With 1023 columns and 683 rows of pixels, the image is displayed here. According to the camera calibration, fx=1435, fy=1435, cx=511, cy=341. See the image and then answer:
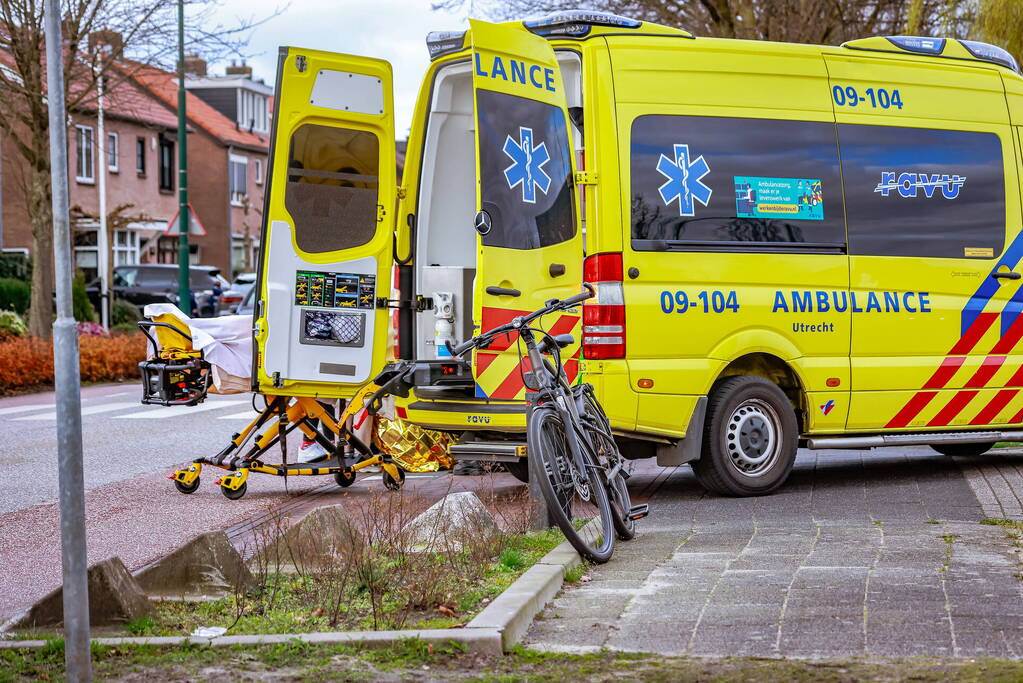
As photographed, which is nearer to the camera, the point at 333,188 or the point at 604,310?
the point at 604,310

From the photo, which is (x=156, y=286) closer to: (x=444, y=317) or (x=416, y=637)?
(x=444, y=317)

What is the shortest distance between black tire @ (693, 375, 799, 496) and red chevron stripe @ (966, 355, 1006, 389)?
5.07ft

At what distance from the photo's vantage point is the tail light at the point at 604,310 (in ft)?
28.9

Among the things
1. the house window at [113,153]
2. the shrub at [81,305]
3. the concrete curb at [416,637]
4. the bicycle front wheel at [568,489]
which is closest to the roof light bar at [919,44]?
the bicycle front wheel at [568,489]

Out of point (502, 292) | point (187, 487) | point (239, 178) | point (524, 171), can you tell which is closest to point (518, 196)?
point (524, 171)

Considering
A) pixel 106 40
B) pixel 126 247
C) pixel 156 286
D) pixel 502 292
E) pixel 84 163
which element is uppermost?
pixel 106 40

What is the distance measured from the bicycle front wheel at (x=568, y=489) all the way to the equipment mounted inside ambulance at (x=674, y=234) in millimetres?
1506

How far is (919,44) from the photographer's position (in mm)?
10086

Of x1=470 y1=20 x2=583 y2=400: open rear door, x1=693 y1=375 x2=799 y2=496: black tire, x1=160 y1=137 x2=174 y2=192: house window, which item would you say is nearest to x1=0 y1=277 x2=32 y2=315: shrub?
x1=160 y1=137 x2=174 y2=192: house window

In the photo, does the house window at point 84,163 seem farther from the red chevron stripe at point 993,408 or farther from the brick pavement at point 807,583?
the brick pavement at point 807,583

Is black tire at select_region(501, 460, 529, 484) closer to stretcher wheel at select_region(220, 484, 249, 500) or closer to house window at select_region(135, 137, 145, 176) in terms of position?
stretcher wheel at select_region(220, 484, 249, 500)

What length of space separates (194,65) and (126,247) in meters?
25.1

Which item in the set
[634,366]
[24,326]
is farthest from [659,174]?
[24,326]

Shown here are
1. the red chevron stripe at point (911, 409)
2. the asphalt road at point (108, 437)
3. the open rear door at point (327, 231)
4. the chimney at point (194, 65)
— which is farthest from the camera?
the chimney at point (194, 65)
